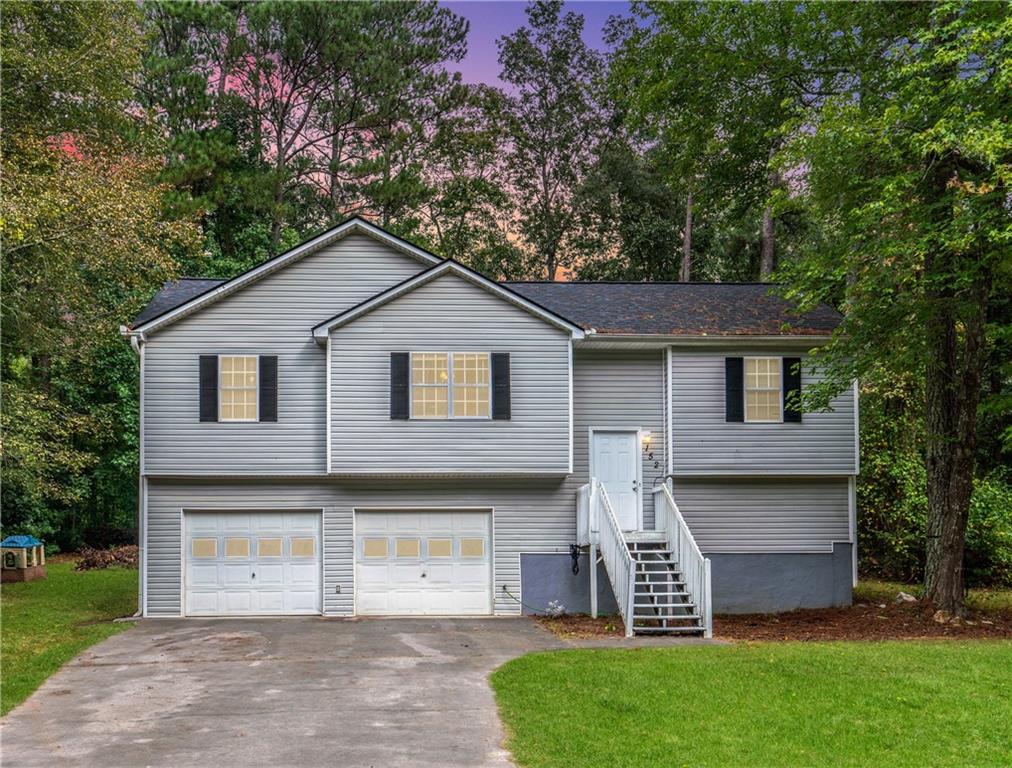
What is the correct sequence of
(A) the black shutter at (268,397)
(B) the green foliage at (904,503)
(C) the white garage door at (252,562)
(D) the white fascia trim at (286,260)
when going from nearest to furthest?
1. (D) the white fascia trim at (286,260)
2. (A) the black shutter at (268,397)
3. (C) the white garage door at (252,562)
4. (B) the green foliage at (904,503)

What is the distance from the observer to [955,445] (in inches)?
658

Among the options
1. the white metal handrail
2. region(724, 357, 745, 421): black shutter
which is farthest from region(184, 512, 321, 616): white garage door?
region(724, 357, 745, 421): black shutter

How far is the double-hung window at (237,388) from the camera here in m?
17.9

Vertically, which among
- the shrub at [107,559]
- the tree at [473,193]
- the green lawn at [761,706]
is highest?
the tree at [473,193]

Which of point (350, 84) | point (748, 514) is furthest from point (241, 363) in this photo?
point (350, 84)

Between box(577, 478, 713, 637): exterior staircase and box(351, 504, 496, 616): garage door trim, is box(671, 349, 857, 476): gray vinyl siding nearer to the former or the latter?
box(577, 478, 713, 637): exterior staircase

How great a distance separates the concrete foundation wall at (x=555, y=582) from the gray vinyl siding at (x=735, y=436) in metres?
2.63

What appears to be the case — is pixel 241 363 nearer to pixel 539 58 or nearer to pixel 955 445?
pixel 955 445

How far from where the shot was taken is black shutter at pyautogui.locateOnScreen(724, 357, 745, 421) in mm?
18594

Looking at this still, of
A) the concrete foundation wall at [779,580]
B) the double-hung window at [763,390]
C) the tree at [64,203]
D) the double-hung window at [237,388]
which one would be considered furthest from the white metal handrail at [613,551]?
the tree at [64,203]

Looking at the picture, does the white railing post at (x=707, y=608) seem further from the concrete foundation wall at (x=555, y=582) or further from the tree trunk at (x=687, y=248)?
the tree trunk at (x=687, y=248)

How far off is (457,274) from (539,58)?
73.7 feet

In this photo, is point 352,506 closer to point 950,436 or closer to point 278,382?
point 278,382

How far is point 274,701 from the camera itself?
428 inches
